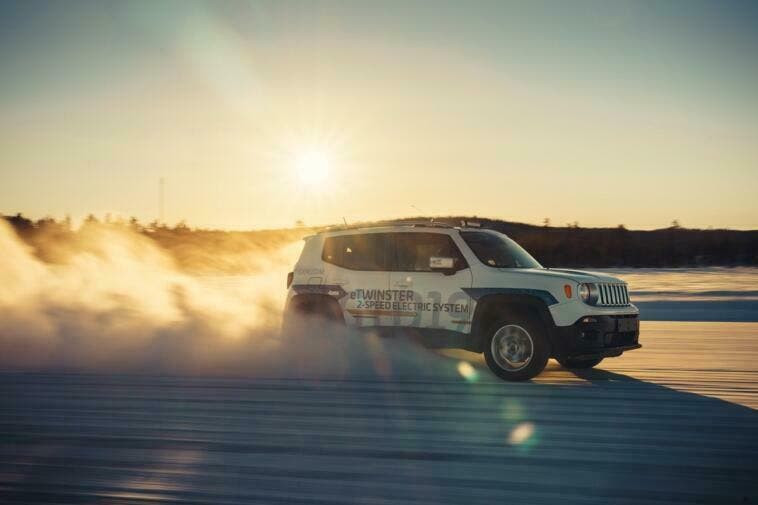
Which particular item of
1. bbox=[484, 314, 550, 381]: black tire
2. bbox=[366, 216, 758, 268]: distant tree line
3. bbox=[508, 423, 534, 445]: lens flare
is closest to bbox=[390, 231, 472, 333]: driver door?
bbox=[484, 314, 550, 381]: black tire

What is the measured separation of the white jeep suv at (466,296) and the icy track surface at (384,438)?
48 centimetres

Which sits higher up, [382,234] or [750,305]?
[382,234]

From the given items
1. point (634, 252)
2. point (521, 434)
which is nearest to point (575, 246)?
point (634, 252)

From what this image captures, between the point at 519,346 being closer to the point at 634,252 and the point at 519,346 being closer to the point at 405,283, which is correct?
the point at 405,283

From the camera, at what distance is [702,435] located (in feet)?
21.4

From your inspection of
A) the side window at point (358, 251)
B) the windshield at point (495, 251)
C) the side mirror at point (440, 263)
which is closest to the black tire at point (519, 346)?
the windshield at point (495, 251)

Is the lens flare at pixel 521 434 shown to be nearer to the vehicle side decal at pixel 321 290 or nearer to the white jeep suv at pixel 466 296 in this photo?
the white jeep suv at pixel 466 296

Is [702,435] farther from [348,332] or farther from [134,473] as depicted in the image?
[348,332]

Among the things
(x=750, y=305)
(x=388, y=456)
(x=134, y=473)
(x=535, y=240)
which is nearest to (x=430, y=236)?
(x=388, y=456)

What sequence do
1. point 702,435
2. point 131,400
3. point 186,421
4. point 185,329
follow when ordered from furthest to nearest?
point 185,329
point 131,400
point 186,421
point 702,435

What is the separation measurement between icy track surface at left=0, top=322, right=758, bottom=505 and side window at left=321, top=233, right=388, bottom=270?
1.49 meters

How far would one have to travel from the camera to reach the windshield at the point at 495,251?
33.7ft

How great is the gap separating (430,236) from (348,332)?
1.65m

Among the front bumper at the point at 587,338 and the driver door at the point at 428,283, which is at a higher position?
the driver door at the point at 428,283
